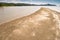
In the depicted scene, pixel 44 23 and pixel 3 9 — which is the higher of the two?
pixel 3 9

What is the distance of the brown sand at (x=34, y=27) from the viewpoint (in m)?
1.21

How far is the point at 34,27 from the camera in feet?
4.22

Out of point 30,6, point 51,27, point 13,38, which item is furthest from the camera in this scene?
point 30,6

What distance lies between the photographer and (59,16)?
143 cm

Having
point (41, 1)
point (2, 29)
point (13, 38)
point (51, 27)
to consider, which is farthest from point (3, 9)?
point (51, 27)

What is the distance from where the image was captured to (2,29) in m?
1.27

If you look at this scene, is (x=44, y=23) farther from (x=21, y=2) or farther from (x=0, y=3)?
(x=0, y=3)

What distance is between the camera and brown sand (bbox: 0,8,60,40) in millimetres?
1209

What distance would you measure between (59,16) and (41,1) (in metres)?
0.29

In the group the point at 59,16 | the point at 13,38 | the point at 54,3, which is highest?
the point at 54,3

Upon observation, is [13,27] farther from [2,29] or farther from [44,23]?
[44,23]

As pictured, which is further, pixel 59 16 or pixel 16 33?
pixel 59 16

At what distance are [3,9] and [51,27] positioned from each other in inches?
23.1

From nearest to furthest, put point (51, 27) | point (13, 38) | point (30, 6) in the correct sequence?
point (13, 38) < point (51, 27) < point (30, 6)
